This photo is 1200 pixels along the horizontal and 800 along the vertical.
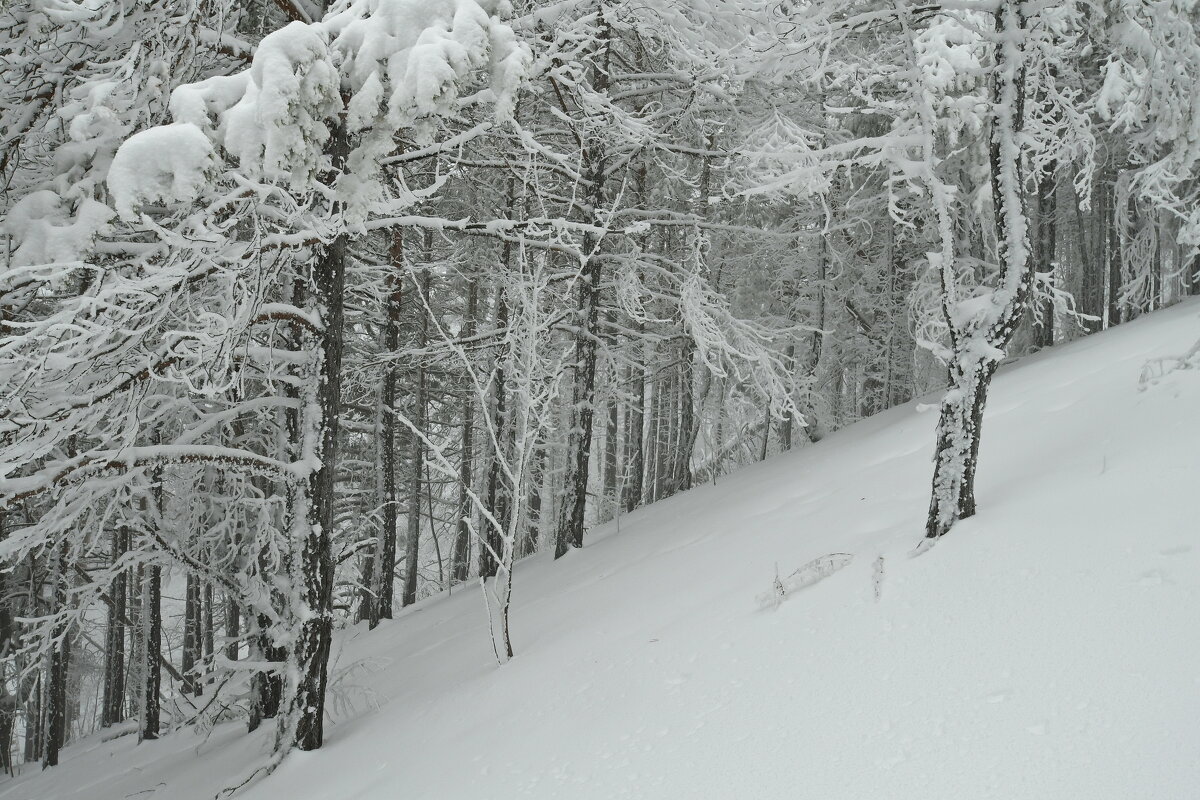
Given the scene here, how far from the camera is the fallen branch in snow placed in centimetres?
374

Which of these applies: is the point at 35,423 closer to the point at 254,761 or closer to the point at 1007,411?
the point at 254,761

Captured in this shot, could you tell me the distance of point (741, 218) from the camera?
15.6 m

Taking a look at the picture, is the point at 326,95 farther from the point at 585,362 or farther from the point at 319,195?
the point at 585,362

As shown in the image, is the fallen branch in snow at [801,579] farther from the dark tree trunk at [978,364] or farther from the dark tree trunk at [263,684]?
the dark tree trunk at [263,684]

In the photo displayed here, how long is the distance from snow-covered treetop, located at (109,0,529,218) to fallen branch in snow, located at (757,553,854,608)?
298 centimetres

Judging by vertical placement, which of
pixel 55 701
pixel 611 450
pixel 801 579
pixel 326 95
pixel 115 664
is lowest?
pixel 115 664

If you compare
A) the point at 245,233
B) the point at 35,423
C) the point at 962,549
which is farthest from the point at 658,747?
the point at 245,233

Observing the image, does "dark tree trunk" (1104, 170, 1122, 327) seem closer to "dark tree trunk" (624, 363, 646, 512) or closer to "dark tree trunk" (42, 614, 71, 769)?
"dark tree trunk" (624, 363, 646, 512)

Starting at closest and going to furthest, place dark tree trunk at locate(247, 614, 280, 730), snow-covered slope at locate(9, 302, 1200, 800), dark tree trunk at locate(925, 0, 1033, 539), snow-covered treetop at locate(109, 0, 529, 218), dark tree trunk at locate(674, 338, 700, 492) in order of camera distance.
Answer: snow-covered slope at locate(9, 302, 1200, 800) < snow-covered treetop at locate(109, 0, 529, 218) < dark tree trunk at locate(925, 0, 1033, 539) < dark tree trunk at locate(247, 614, 280, 730) < dark tree trunk at locate(674, 338, 700, 492)

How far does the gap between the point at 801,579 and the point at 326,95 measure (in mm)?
3490

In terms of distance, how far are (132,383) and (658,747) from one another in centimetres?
369

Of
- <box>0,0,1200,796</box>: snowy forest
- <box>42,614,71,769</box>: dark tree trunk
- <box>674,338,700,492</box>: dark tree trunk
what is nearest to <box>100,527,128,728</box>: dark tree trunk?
<box>42,614,71,769</box>: dark tree trunk

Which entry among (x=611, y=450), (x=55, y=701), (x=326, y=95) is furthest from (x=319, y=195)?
(x=611, y=450)

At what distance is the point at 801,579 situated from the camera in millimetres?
3854
